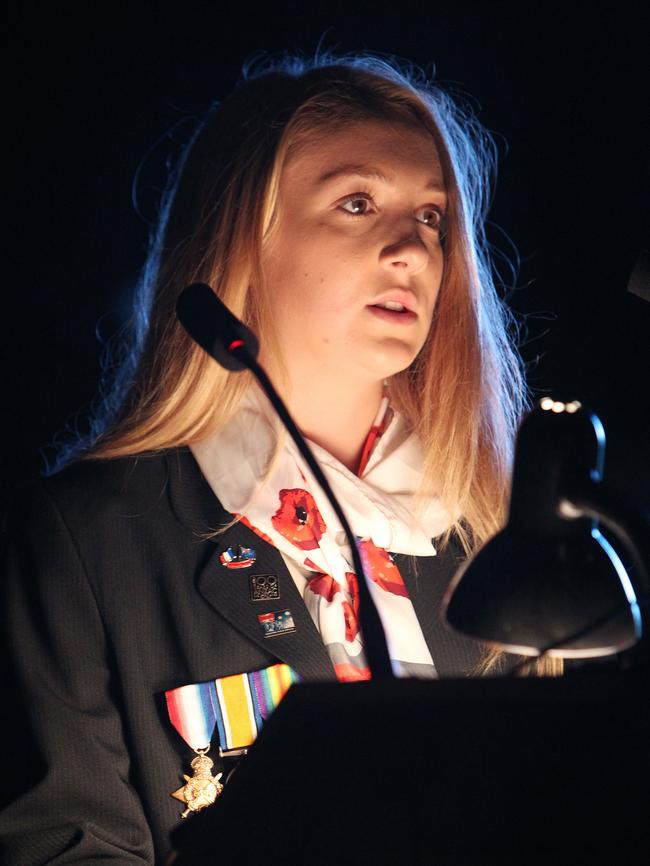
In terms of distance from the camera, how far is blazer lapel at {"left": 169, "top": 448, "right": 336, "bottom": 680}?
141cm

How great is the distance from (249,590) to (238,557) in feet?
0.20

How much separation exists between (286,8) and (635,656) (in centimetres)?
181

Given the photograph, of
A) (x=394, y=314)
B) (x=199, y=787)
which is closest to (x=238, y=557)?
(x=199, y=787)

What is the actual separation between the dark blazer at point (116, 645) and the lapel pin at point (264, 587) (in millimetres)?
11

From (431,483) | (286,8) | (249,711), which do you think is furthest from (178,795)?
(286,8)

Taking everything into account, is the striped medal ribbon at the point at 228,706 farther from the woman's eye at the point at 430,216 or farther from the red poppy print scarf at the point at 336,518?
the woman's eye at the point at 430,216

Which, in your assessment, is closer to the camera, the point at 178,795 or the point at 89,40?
the point at 178,795

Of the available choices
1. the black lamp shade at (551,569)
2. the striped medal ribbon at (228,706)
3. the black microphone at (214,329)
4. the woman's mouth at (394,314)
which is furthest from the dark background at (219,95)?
the black lamp shade at (551,569)

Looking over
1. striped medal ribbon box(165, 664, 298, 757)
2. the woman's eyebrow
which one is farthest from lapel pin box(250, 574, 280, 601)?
the woman's eyebrow

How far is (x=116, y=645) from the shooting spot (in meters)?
1.41

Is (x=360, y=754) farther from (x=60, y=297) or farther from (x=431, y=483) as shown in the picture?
(x=60, y=297)

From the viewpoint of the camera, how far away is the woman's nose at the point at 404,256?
1.54 meters

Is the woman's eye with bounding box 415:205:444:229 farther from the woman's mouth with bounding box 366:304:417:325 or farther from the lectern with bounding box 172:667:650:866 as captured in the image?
the lectern with bounding box 172:667:650:866

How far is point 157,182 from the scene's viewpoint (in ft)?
6.70
